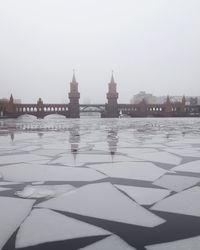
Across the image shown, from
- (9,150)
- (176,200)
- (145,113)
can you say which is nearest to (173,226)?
(176,200)

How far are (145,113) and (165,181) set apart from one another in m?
45.3

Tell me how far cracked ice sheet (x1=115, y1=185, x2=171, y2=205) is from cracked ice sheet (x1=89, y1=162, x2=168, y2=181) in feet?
1.41

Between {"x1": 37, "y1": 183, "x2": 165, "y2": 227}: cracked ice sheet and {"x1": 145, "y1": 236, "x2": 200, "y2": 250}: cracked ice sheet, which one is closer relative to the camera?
{"x1": 145, "y1": 236, "x2": 200, "y2": 250}: cracked ice sheet

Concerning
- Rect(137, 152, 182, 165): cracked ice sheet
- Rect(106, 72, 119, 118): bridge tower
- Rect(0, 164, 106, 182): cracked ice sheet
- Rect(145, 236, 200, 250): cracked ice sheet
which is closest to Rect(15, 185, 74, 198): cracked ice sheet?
Rect(0, 164, 106, 182): cracked ice sheet

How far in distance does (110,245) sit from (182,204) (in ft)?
2.99

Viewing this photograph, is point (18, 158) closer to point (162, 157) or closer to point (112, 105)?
point (162, 157)

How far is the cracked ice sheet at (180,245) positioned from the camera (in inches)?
64.4

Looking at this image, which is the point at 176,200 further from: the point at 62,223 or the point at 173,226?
the point at 62,223

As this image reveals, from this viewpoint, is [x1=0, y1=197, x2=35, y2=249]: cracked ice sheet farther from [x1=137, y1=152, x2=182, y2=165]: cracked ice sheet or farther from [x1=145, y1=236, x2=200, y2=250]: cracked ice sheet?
[x1=137, y1=152, x2=182, y2=165]: cracked ice sheet

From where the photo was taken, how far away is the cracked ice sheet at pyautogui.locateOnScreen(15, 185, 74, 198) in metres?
2.63

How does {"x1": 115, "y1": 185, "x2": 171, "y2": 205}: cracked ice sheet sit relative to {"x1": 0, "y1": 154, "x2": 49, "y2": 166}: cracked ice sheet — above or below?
below

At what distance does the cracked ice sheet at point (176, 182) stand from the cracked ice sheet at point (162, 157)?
3.00 ft

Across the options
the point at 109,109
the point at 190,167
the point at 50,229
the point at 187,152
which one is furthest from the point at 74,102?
the point at 50,229

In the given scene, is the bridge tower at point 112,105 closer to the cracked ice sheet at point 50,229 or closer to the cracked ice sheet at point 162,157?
the cracked ice sheet at point 162,157
